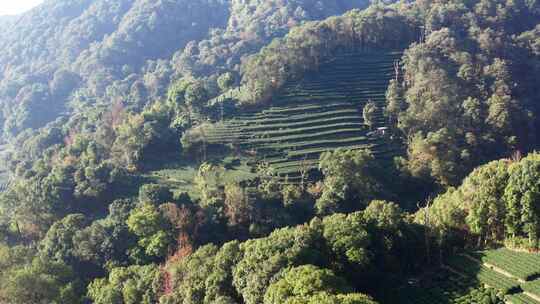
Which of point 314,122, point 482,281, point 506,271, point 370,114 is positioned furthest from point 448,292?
point 314,122

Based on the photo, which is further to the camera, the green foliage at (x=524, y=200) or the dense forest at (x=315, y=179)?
the green foliage at (x=524, y=200)

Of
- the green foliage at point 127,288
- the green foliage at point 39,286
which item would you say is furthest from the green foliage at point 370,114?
the green foliage at point 39,286

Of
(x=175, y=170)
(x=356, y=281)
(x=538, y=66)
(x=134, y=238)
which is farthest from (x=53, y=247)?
(x=538, y=66)

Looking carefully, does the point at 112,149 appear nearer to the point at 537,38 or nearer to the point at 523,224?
the point at 523,224

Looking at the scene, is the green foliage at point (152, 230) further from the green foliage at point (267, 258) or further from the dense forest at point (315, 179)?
the green foliage at point (267, 258)

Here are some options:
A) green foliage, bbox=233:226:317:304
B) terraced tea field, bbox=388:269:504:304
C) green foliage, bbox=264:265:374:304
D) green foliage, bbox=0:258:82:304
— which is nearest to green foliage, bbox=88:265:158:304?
green foliage, bbox=0:258:82:304
